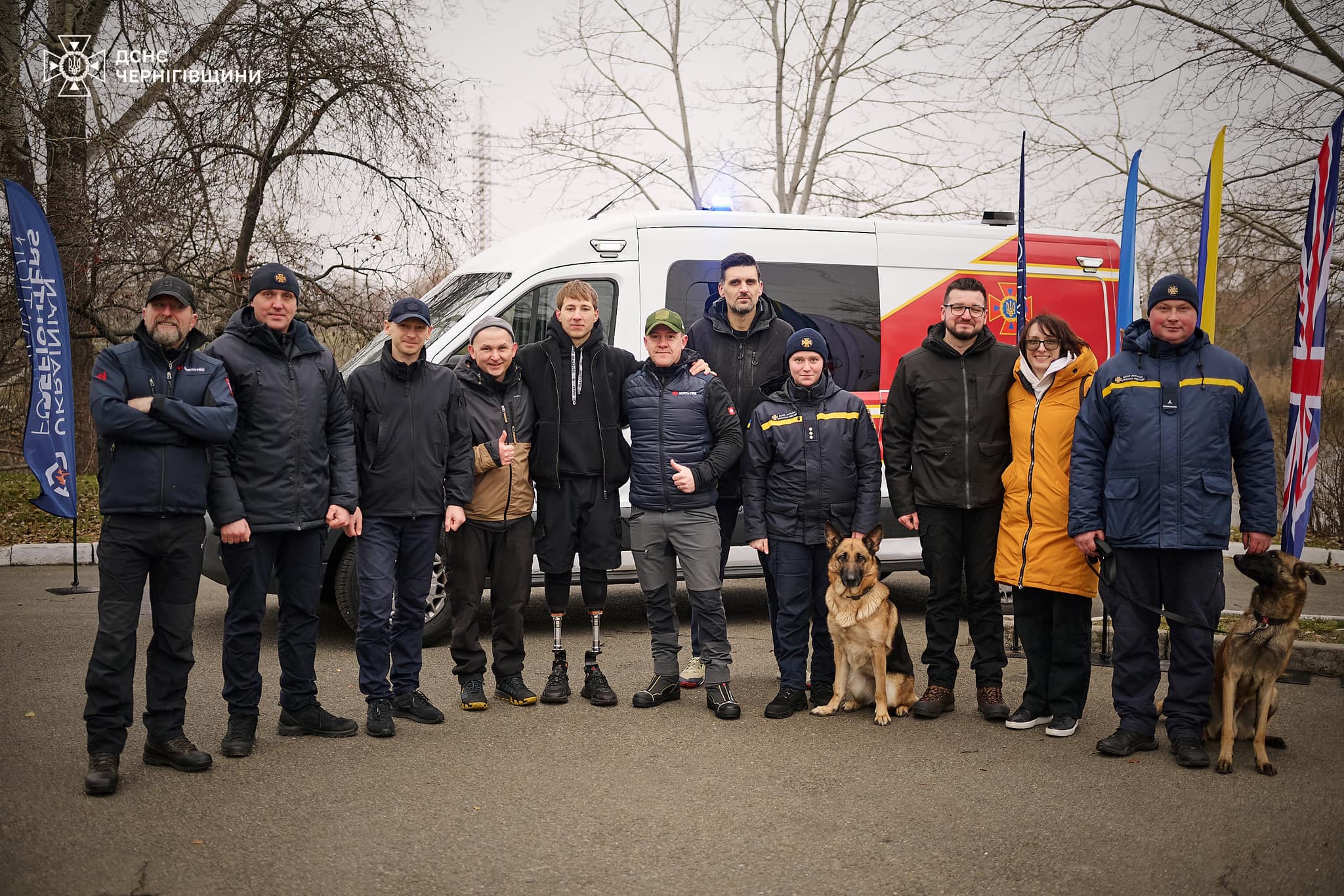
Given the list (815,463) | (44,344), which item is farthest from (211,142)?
(815,463)

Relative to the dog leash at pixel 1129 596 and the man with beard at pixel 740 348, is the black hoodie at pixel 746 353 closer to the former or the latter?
the man with beard at pixel 740 348

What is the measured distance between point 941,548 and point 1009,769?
1.17 meters

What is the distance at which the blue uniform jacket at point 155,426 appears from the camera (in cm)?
406

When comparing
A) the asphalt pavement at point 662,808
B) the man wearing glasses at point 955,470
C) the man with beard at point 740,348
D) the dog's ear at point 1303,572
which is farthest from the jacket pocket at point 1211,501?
the man with beard at point 740,348

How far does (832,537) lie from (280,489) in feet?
8.44

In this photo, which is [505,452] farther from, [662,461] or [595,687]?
[595,687]

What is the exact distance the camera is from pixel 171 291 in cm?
425

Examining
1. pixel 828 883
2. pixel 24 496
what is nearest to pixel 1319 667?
pixel 828 883

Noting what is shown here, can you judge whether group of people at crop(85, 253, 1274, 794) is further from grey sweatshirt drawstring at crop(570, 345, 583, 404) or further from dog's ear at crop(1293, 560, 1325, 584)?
dog's ear at crop(1293, 560, 1325, 584)

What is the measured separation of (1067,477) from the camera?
4891mm

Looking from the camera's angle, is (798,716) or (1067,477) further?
(798,716)

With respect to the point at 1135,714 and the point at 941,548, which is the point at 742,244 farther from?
the point at 1135,714

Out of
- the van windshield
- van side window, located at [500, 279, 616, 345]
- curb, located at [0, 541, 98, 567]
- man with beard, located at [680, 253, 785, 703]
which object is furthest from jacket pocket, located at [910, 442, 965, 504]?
curb, located at [0, 541, 98, 567]

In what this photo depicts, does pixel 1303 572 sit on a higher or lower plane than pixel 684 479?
lower
